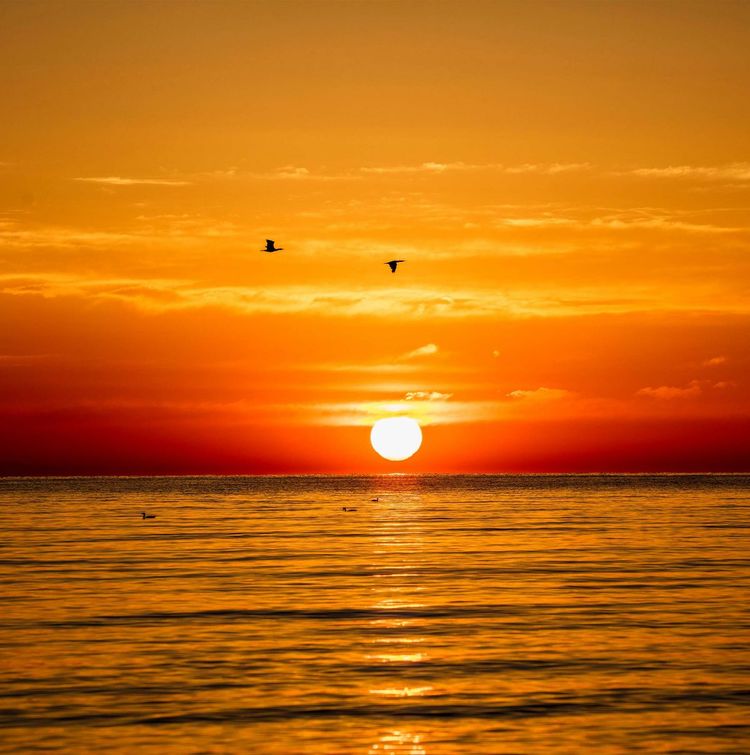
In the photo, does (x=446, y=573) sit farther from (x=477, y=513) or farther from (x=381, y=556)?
(x=477, y=513)

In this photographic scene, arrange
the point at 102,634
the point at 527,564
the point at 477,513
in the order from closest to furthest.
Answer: the point at 102,634 → the point at 527,564 → the point at 477,513

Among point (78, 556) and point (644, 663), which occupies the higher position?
point (78, 556)

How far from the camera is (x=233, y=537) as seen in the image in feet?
286

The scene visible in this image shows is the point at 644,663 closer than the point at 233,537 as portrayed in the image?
Yes

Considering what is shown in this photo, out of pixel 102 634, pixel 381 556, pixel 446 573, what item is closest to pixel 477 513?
pixel 381 556

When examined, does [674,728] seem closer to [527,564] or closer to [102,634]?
[102,634]

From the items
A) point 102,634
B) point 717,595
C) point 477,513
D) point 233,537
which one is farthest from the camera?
point 477,513

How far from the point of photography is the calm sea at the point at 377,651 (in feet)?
87.2

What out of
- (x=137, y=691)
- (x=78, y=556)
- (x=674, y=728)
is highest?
(x=78, y=556)

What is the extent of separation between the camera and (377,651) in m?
36.1

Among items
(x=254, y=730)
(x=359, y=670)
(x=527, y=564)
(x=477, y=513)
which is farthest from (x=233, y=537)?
(x=254, y=730)

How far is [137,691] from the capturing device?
1203 inches

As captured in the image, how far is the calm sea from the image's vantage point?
1046 inches

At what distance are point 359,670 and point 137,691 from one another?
625cm
